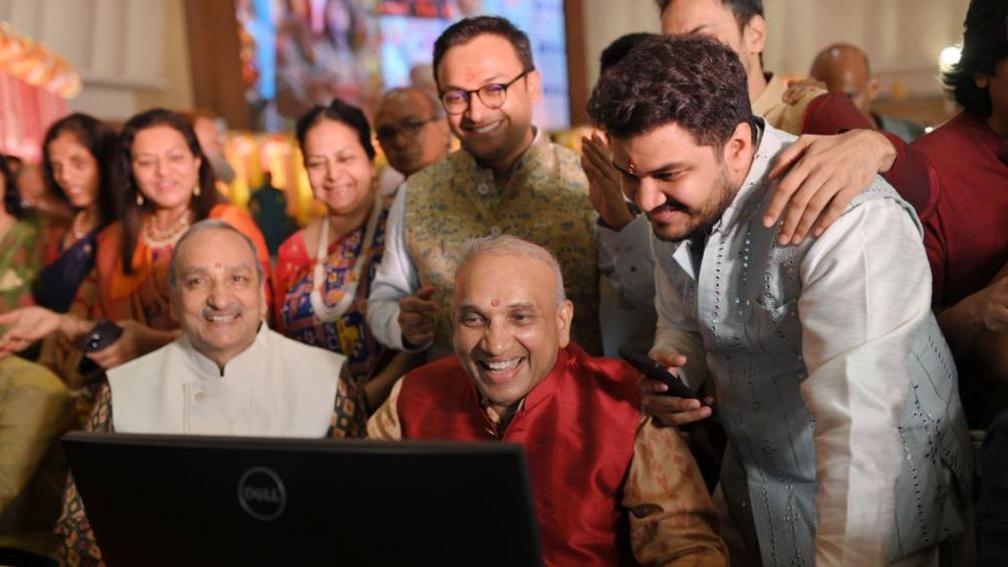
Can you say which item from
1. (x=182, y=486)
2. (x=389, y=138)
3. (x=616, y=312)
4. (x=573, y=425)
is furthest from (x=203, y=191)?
(x=182, y=486)

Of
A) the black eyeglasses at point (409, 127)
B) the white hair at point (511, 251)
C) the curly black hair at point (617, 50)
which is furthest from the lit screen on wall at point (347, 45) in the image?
the white hair at point (511, 251)

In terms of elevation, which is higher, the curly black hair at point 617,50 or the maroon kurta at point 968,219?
the curly black hair at point 617,50

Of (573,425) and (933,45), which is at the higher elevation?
(933,45)

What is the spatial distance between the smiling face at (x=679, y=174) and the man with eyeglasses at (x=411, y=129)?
167 centimetres

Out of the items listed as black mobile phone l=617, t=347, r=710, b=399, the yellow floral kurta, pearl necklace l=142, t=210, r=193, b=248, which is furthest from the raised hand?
pearl necklace l=142, t=210, r=193, b=248

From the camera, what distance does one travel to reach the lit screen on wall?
22.3 ft

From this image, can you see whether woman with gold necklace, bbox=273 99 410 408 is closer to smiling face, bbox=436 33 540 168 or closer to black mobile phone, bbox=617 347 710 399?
smiling face, bbox=436 33 540 168

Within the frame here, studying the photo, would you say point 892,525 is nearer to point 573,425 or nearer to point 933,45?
point 573,425

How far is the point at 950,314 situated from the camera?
6.05 feet

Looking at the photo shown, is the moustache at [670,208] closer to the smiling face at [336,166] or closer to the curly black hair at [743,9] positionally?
the curly black hair at [743,9]

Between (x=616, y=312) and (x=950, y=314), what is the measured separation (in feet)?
2.79

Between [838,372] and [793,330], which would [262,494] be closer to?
[838,372]

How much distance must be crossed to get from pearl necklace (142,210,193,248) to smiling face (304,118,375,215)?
1.28ft

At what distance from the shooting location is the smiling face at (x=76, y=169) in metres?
3.28
